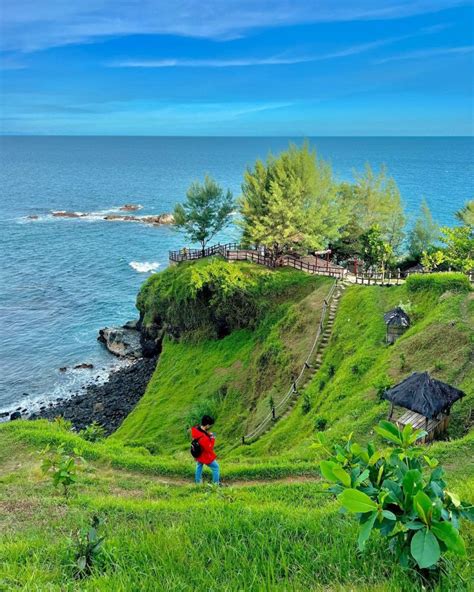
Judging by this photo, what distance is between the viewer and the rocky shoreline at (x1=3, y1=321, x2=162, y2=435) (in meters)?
39.6

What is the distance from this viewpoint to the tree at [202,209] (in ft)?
163

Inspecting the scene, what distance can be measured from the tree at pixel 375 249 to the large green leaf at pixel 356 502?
138ft

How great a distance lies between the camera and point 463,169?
19962 centimetres

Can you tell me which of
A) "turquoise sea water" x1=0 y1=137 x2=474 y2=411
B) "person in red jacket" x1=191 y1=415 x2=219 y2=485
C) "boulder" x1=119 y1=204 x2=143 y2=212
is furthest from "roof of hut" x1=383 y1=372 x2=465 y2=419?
"boulder" x1=119 y1=204 x2=143 y2=212

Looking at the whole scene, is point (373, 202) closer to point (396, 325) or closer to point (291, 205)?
point (291, 205)

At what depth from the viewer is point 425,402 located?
674 inches

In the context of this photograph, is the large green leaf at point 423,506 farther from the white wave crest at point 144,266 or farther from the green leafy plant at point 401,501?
the white wave crest at point 144,266

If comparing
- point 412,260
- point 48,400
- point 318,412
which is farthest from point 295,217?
point 48,400

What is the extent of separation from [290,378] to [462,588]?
25.7 metres

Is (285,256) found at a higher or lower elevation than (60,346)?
higher

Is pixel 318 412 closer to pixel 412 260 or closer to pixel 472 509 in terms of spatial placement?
pixel 472 509

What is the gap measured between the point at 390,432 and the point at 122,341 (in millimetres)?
50008

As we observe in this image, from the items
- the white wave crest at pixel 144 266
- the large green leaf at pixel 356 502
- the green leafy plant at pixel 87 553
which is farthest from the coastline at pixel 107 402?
the large green leaf at pixel 356 502

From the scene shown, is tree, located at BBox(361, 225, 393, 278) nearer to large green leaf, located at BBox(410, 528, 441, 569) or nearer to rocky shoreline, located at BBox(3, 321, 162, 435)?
rocky shoreline, located at BBox(3, 321, 162, 435)
